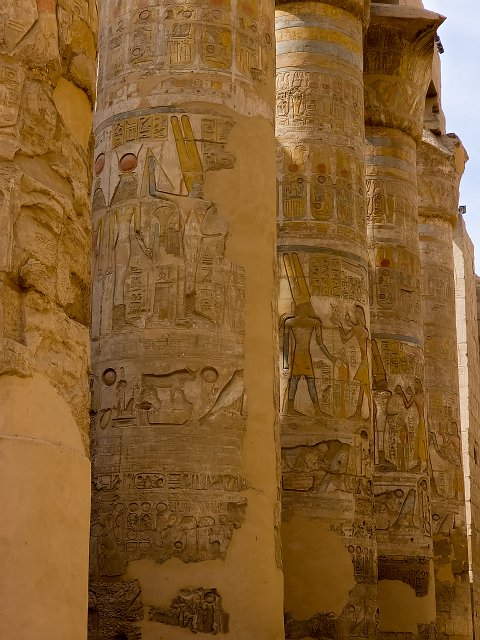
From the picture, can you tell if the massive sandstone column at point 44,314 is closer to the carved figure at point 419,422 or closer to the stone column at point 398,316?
the stone column at point 398,316

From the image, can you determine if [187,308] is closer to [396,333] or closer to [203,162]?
[203,162]

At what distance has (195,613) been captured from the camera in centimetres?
661

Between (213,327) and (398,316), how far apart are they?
20.6ft

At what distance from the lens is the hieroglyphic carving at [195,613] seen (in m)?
6.61

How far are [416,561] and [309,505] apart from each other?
3.35m

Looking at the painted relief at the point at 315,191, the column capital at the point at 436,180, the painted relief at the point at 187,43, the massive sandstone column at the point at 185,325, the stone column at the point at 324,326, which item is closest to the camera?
the massive sandstone column at the point at 185,325

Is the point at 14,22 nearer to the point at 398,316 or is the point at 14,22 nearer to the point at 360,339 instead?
the point at 360,339

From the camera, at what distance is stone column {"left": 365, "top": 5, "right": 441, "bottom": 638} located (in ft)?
41.0

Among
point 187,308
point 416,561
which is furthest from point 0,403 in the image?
point 416,561

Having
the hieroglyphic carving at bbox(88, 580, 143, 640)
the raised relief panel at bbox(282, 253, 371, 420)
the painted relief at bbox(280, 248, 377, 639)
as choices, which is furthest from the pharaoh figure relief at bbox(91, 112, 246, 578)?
the raised relief panel at bbox(282, 253, 371, 420)

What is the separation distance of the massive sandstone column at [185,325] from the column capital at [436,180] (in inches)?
343

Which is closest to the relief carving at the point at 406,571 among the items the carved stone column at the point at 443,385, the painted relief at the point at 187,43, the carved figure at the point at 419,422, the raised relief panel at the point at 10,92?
the carved figure at the point at 419,422

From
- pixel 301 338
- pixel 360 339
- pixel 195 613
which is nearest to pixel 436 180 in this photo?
pixel 360 339

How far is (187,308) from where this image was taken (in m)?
7.33
